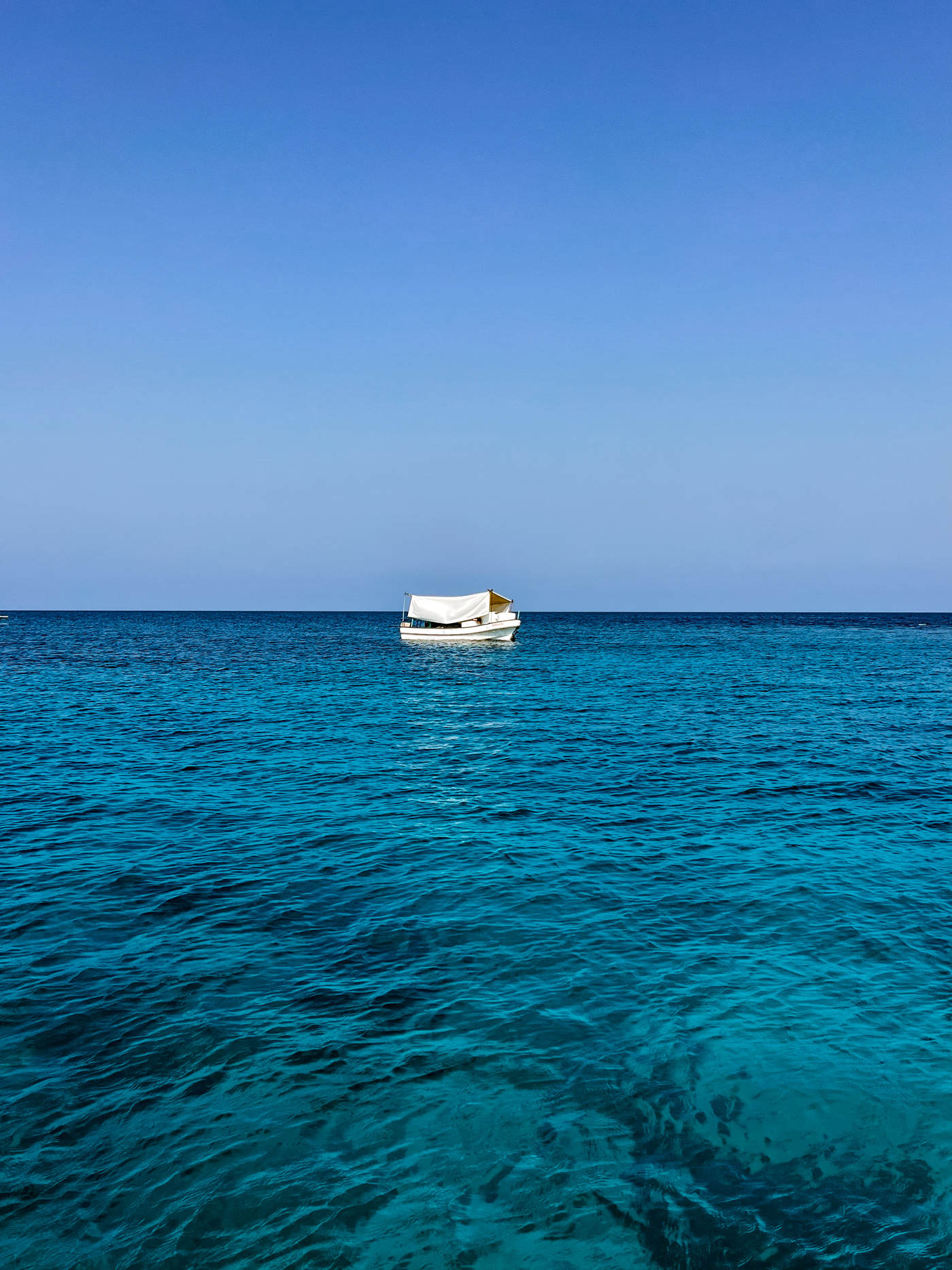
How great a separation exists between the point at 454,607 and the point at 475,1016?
7220 cm

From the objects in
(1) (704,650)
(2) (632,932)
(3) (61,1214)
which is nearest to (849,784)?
(2) (632,932)

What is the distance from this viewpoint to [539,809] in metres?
19.9

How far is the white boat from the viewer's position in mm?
81062

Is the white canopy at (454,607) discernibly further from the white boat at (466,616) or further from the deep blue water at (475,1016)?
the deep blue water at (475,1016)

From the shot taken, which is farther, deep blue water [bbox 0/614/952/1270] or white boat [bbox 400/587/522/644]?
white boat [bbox 400/587/522/644]

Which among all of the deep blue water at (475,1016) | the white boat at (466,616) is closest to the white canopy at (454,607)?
the white boat at (466,616)

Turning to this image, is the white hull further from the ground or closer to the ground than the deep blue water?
further from the ground

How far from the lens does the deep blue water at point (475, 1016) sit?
6496 millimetres

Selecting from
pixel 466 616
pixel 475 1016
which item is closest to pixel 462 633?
pixel 466 616

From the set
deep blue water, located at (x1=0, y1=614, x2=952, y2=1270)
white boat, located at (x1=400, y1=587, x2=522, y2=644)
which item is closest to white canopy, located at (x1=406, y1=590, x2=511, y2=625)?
white boat, located at (x1=400, y1=587, x2=522, y2=644)

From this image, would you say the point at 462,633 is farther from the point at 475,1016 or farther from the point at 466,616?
the point at 475,1016

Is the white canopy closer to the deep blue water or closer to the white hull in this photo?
the white hull

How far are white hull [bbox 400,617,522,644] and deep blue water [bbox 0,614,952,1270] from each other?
57773 mm

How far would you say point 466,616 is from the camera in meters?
81.3
